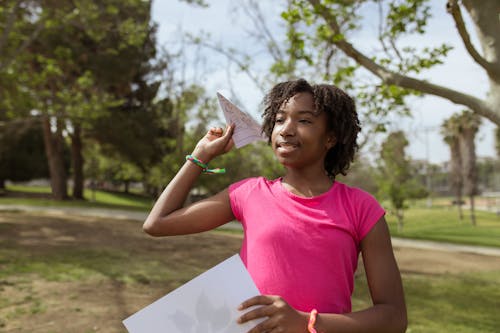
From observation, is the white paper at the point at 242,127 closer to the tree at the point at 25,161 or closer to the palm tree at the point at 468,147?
the palm tree at the point at 468,147

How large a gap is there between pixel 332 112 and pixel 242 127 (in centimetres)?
35

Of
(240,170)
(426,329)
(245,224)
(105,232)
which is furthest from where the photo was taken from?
(240,170)

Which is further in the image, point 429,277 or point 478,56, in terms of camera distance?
point 429,277

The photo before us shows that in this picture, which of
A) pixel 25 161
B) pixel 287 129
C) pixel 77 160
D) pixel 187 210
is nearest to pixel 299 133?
pixel 287 129

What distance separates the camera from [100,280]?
7.17 meters

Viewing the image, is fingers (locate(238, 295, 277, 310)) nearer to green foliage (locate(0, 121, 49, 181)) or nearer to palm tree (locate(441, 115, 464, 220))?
palm tree (locate(441, 115, 464, 220))

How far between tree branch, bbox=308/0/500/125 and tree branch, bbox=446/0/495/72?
1.41ft

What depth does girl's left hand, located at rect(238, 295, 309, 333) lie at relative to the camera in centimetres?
134

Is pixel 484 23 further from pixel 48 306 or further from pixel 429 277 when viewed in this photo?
pixel 48 306

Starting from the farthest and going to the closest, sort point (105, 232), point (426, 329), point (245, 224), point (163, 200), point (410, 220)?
point (410, 220) < point (105, 232) < point (426, 329) < point (163, 200) < point (245, 224)

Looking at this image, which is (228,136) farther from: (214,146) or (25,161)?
(25,161)

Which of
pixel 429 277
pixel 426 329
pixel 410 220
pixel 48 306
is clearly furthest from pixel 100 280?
pixel 410 220

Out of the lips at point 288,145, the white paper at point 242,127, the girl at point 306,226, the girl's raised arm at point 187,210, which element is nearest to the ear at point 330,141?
the girl at point 306,226

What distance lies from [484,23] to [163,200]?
218 inches
